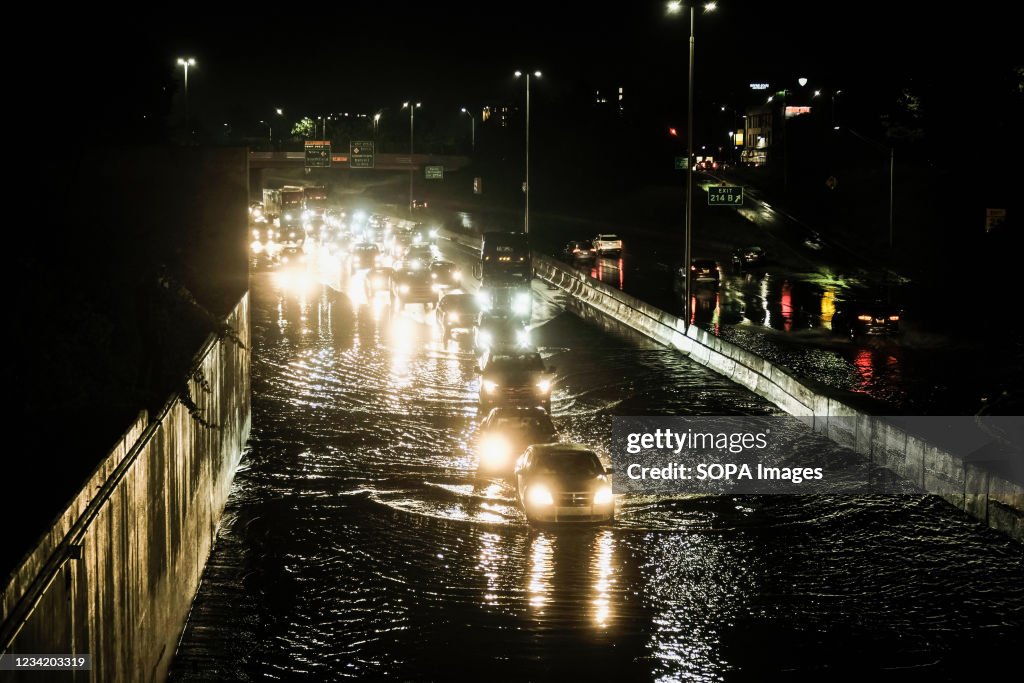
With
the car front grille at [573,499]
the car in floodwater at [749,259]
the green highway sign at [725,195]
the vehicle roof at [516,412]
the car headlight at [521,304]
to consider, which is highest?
the green highway sign at [725,195]

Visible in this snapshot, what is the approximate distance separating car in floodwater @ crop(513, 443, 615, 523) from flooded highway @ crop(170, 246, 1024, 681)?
26cm

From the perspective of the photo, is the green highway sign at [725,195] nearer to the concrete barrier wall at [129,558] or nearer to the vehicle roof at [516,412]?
the vehicle roof at [516,412]

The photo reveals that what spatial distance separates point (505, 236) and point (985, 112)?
35.2 metres

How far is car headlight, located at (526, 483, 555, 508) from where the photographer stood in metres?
17.6

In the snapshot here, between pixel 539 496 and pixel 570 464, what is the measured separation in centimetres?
91

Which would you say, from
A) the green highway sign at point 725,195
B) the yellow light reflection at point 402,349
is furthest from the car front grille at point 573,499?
the green highway sign at point 725,195

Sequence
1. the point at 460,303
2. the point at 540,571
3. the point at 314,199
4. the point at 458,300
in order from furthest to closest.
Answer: the point at 314,199 → the point at 458,300 → the point at 460,303 → the point at 540,571

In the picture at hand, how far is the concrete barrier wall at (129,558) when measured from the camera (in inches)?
264

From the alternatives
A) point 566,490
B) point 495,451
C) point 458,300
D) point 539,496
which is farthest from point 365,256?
point 566,490

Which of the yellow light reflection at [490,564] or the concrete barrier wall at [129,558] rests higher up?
the concrete barrier wall at [129,558]

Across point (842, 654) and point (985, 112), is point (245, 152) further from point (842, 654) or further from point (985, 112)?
point (985, 112)

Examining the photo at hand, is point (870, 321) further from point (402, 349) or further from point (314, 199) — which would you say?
point (314, 199)

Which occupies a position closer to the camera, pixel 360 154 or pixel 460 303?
pixel 460 303

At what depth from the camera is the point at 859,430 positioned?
2277 centimetres
